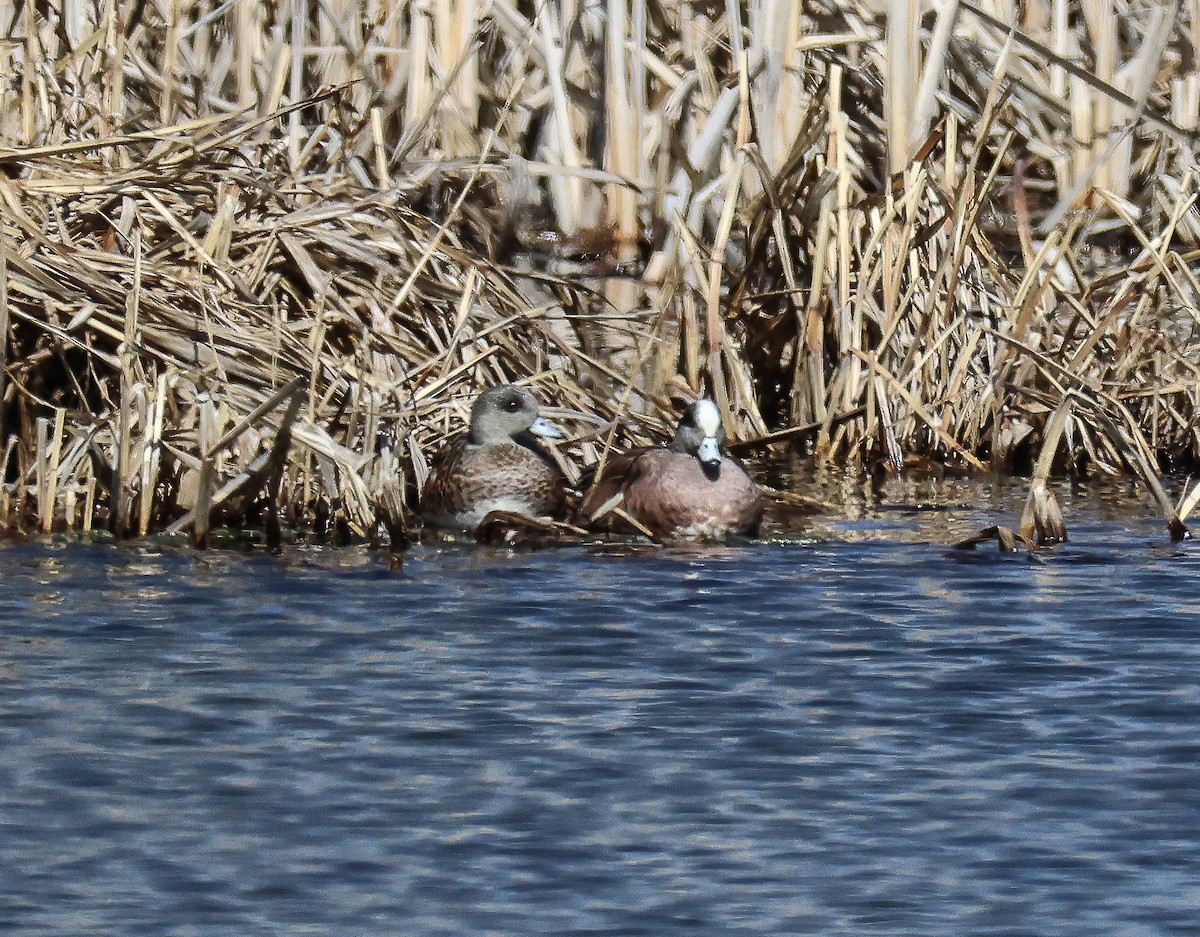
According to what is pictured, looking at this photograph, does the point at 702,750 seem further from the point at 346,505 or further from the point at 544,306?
the point at 544,306

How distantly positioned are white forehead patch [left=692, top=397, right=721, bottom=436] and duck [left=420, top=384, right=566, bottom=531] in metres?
0.52

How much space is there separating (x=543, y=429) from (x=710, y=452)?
25.0 inches

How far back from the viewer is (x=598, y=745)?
5207mm

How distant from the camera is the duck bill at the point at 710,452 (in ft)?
26.3

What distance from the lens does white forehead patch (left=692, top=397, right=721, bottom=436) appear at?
8.20 metres

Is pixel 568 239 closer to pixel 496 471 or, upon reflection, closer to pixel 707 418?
pixel 707 418

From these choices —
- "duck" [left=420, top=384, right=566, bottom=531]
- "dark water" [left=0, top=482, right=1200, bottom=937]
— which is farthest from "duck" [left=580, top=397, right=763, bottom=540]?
"dark water" [left=0, top=482, right=1200, bottom=937]

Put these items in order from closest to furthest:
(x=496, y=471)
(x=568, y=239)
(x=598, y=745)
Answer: (x=598, y=745), (x=496, y=471), (x=568, y=239)

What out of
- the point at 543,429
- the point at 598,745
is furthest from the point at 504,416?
the point at 598,745

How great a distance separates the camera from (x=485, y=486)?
26.1ft

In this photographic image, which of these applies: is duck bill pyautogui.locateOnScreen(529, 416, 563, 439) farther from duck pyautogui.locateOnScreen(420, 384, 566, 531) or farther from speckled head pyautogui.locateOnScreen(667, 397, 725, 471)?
speckled head pyautogui.locateOnScreen(667, 397, 725, 471)

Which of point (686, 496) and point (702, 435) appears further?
point (702, 435)

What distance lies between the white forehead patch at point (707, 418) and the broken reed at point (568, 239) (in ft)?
0.89

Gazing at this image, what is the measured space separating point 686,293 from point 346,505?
7.23ft
